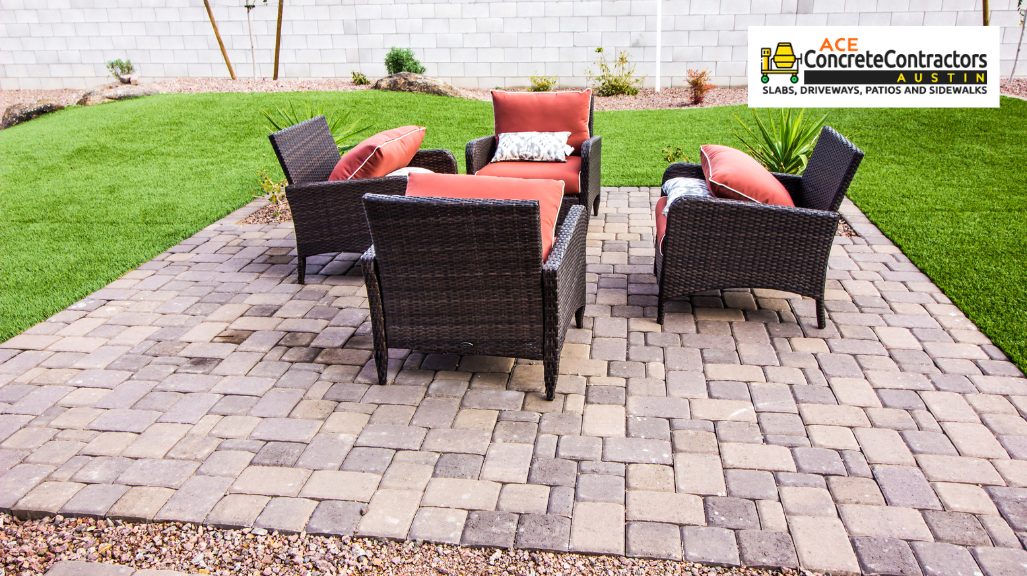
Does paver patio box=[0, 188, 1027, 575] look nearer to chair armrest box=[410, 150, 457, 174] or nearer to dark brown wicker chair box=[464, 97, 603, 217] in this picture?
dark brown wicker chair box=[464, 97, 603, 217]

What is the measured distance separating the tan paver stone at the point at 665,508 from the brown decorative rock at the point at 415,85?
959 cm

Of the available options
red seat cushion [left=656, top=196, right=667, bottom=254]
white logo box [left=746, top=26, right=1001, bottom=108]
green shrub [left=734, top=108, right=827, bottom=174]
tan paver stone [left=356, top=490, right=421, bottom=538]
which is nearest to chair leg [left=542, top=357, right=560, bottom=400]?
tan paver stone [left=356, top=490, right=421, bottom=538]

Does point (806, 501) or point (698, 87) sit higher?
point (698, 87)

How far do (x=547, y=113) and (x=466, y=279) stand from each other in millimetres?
2999

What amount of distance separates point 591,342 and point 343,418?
1.31m

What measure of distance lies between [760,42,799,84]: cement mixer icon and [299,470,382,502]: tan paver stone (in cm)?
1091

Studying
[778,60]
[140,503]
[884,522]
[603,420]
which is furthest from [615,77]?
[140,503]

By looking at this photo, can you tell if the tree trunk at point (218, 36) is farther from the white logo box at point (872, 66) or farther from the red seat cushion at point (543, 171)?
the red seat cushion at point (543, 171)

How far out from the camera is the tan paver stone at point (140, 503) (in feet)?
8.13

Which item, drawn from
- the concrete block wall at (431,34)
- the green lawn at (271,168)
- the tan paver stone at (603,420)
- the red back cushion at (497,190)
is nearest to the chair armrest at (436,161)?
the green lawn at (271,168)

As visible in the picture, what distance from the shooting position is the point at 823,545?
7.43ft

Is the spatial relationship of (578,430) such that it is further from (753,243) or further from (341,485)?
(753,243)

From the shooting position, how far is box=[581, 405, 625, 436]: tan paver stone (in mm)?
2900

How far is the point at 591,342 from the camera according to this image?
369cm
